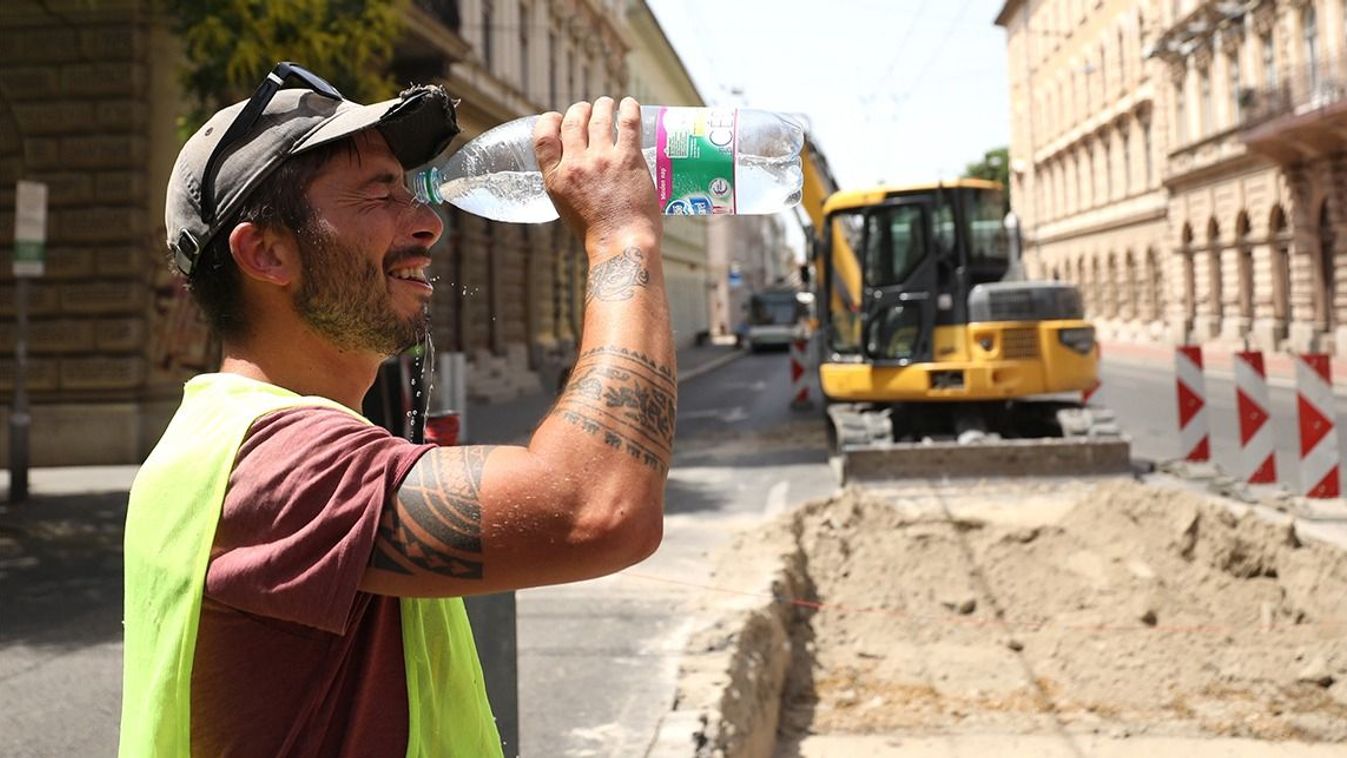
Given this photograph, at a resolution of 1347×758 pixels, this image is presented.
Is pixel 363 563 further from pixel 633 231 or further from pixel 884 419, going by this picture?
pixel 884 419

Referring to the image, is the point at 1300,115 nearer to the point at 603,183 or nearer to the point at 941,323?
the point at 941,323

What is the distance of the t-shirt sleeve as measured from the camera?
1074 millimetres

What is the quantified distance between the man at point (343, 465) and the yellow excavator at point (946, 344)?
8.97m

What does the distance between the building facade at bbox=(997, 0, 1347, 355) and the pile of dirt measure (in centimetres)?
865

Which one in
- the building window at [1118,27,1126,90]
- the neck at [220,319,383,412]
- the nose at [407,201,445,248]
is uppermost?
the building window at [1118,27,1126,90]

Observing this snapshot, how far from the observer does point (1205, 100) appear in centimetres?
3428

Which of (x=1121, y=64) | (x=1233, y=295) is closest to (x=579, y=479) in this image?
(x=1233, y=295)

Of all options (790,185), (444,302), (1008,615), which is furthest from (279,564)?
(444,302)

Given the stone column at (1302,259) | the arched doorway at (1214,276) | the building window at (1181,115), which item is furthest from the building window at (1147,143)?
the stone column at (1302,259)

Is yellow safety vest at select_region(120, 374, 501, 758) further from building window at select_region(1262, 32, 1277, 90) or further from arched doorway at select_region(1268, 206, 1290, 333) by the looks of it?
building window at select_region(1262, 32, 1277, 90)

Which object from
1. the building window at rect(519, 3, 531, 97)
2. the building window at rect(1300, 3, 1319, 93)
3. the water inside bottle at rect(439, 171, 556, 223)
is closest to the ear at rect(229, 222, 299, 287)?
the water inside bottle at rect(439, 171, 556, 223)

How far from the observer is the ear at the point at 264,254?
125 cm

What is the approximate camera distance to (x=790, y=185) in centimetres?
203

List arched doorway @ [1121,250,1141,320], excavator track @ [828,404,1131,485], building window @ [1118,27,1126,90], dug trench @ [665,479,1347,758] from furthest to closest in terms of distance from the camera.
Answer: arched doorway @ [1121,250,1141,320]
building window @ [1118,27,1126,90]
excavator track @ [828,404,1131,485]
dug trench @ [665,479,1347,758]
